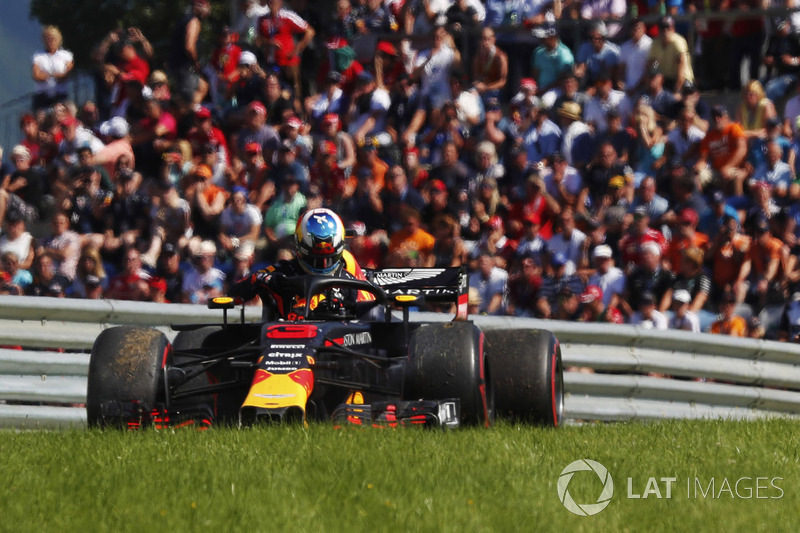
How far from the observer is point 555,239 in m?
15.1

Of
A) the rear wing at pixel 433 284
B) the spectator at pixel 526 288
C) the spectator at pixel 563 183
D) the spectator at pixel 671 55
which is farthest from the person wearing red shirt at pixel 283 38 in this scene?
the rear wing at pixel 433 284

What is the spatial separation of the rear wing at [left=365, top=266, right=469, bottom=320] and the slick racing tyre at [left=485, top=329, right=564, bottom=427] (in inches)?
36.0

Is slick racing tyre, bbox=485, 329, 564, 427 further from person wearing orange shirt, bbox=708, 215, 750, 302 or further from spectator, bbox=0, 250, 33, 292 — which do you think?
spectator, bbox=0, 250, 33, 292

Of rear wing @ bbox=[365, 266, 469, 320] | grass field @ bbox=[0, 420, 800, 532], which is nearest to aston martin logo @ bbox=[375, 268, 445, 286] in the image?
rear wing @ bbox=[365, 266, 469, 320]

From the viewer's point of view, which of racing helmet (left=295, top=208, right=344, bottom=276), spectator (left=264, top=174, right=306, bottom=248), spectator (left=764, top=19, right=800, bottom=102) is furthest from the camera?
spectator (left=764, top=19, right=800, bottom=102)

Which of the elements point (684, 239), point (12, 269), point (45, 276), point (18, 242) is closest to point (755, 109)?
point (684, 239)

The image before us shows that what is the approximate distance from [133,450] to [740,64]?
12335 mm

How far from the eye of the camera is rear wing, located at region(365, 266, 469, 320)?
10914mm

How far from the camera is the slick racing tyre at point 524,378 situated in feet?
32.7

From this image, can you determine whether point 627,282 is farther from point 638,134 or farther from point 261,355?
point 261,355

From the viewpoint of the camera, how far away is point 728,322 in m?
14.4

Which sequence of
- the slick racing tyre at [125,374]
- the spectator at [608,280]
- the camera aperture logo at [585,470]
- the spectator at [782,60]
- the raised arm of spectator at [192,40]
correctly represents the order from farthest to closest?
the raised arm of spectator at [192,40]
the spectator at [782,60]
the spectator at [608,280]
the slick racing tyre at [125,374]
the camera aperture logo at [585,470]

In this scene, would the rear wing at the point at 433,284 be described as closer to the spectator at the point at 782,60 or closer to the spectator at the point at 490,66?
the spectator at the point at 490,66

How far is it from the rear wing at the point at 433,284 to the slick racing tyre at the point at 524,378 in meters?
0.91
